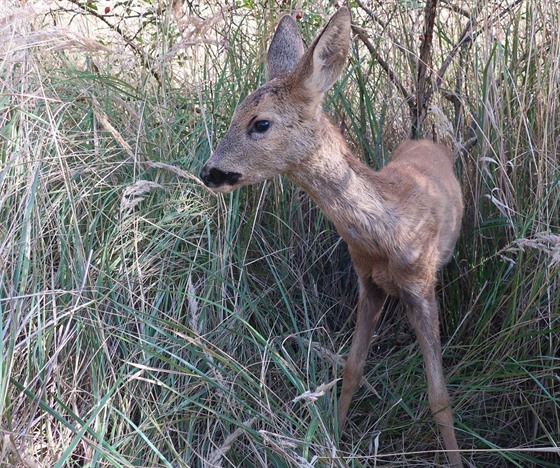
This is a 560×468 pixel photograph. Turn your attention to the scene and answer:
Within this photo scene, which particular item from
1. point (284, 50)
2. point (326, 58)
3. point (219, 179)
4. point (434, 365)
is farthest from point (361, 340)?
point (284, 50)

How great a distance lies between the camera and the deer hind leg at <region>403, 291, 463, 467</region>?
10.8 feet

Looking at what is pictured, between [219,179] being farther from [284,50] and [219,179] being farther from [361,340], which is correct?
[361,340]

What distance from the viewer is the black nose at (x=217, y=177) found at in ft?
10.5

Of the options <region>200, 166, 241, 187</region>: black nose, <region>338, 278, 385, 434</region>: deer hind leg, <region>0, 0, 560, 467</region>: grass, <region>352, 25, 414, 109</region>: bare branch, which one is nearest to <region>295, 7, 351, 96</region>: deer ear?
<region>200, 166, 241, 187</region>: black nose

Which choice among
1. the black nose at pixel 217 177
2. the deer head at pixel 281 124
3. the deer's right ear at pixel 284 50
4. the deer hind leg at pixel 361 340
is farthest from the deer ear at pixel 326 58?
the deer hind leg at pixel 361 340

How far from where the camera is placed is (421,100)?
4.30m

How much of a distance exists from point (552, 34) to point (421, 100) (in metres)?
0.85

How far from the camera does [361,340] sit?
3.57m

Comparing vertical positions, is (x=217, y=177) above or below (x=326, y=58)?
below

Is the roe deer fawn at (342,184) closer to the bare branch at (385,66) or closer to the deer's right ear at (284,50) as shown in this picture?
the deer's right ear at (284,50)

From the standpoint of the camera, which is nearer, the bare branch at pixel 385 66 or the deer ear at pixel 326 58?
the deer ear at pixel 326 58

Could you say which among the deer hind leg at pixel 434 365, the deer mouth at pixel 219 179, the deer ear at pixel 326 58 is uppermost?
the deer ear at pixel 326 58

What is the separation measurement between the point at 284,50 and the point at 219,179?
807 millimetres

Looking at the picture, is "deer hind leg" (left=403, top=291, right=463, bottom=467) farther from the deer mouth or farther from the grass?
the deer mouth
